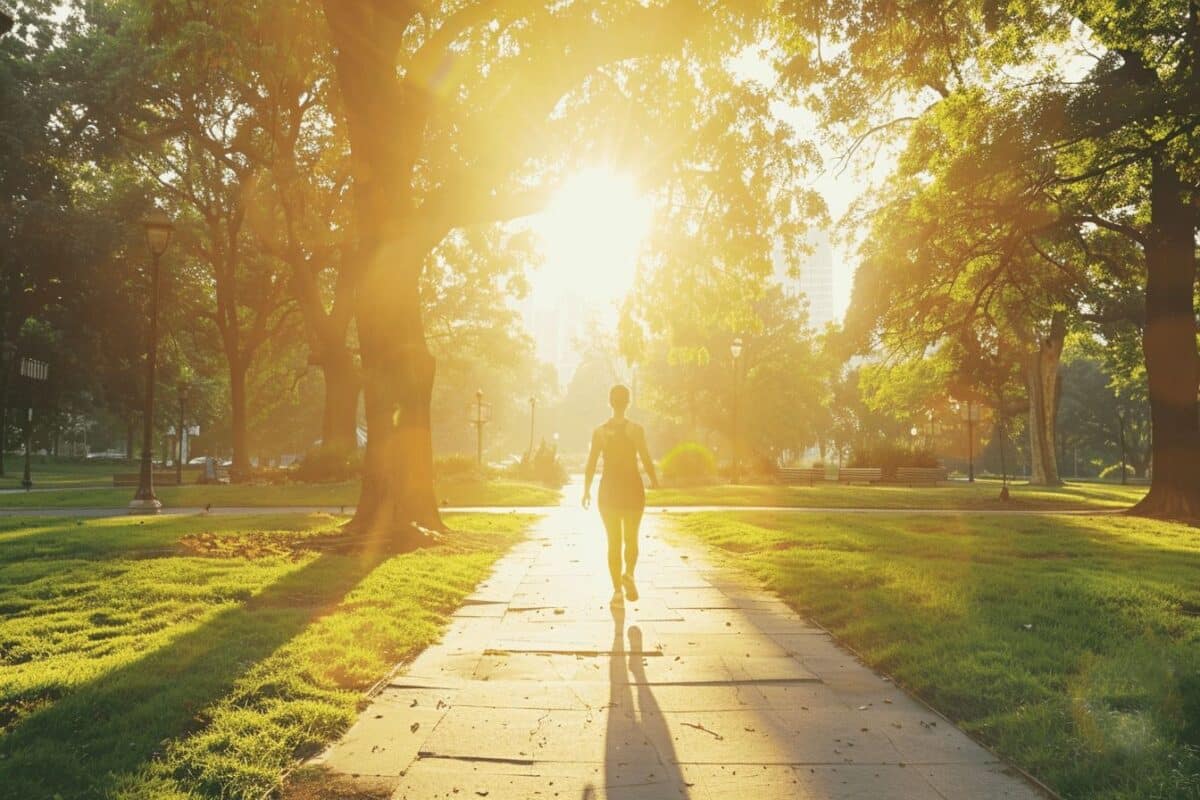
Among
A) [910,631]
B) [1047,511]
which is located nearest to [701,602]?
[910,631]

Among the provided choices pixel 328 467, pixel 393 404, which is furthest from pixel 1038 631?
pixel 328 467

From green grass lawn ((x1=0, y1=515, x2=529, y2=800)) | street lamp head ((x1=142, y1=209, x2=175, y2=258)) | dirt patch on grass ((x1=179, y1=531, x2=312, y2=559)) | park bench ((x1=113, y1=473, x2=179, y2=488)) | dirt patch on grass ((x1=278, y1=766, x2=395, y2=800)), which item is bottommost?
dirt patch on grass ((x1=278, y1=766, x2=395, y2=800))

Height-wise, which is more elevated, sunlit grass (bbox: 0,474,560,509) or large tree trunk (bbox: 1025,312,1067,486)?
large tree trunk (bbox: 1025,312,1067,486)

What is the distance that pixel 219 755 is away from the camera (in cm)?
369

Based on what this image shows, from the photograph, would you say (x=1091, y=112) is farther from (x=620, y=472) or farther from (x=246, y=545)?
(x=246, y=545)

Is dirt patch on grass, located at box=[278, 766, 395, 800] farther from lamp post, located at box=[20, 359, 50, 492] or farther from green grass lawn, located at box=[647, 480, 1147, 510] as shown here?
lamp post, located at box=[20, 359, 50, 492]

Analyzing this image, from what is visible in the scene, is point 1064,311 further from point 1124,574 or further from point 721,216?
point 1124,574

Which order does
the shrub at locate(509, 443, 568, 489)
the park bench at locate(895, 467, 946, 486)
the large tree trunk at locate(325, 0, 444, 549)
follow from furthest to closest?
the shrub at locate(509, 443, 568, 489) → the park bench at locate(895, 467, 946, 486) → the large tree trunk at locate(325, 0, 444, 549)

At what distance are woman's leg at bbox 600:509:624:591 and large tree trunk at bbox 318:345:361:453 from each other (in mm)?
19957

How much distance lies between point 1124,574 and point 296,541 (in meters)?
10.4

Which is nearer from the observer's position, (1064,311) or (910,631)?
(910,631)

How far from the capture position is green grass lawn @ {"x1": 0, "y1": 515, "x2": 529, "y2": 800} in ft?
11.8

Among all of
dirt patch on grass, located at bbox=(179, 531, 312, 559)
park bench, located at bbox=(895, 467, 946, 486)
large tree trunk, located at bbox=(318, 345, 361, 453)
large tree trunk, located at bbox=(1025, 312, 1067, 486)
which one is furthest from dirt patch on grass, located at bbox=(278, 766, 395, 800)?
large tree trunk, located at bbox=(1025, 312, 1067, 486)

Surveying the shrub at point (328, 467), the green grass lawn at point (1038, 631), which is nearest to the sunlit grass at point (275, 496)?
the shrub at point (328, 467)
